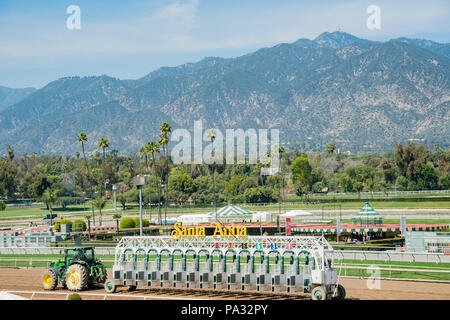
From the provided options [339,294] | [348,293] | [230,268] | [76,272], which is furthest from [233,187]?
[339,294]

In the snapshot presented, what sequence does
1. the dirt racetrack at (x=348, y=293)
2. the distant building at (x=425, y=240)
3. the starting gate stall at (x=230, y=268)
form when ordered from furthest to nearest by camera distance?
the distant building at (x=425, y=240) < the dirt racetrack at (x=348, y=293) < the starting gate stall at (x=230, y=268)

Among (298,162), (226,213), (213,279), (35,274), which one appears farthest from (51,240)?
(298,162)

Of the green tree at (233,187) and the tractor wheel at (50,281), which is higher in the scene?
the tractor wheel at (50,281)

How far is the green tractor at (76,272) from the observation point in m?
26.9

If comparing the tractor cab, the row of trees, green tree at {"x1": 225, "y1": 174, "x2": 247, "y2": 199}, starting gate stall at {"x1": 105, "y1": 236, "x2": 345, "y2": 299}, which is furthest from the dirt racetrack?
green tree at {"x1": 225, "y1": 174, "x2": 247, "y2": 199}

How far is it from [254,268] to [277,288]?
7.18 ft

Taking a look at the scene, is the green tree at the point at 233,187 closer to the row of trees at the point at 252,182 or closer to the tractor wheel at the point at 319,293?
the row of trees at the point at 252,182

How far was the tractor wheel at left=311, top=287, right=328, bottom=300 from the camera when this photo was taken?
22062 millimetres

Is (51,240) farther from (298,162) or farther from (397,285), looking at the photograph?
(298,162)

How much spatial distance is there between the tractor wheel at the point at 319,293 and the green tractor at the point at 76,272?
10711 millimetres

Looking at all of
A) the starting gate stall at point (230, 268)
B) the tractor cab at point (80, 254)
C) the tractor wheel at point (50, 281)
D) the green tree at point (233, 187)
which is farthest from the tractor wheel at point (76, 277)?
the green tree at point (233, 187)

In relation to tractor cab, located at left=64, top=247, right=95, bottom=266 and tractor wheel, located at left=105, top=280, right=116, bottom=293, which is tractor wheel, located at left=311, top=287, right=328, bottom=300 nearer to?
tractor wheel, located at left=105, top=280, right=116, bottom=293

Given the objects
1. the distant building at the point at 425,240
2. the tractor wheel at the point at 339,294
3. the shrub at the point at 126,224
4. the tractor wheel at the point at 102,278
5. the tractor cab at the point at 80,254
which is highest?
the tractor cab at the point at 80,254

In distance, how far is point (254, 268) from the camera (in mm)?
26000
